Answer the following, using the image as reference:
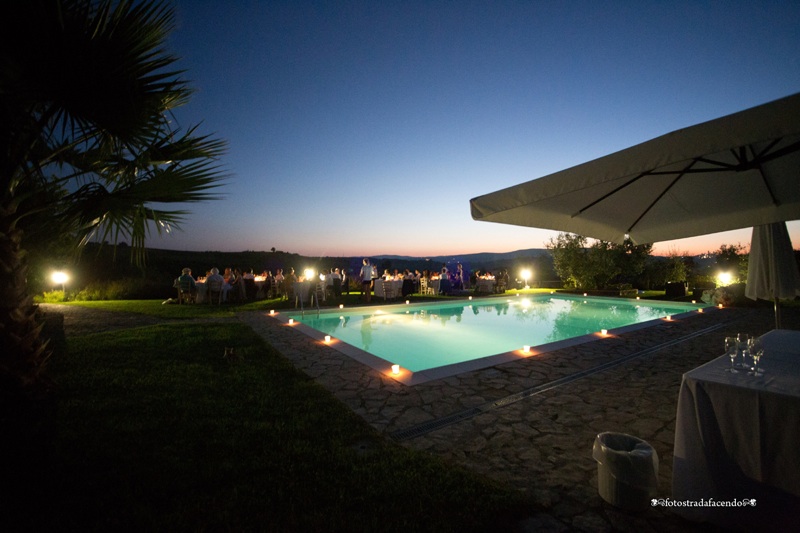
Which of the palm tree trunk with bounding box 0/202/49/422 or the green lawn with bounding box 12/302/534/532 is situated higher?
the palm tree trunk with bounding box 0/202/49/422

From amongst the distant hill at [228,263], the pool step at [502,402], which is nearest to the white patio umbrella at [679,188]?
the pool step at [502,402]

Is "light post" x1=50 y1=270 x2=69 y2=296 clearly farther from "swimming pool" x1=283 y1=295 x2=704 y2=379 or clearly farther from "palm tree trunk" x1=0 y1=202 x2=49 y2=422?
"palm tree trunk" x1=0 y1=202 x2=49 y2=422

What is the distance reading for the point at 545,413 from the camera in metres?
3.03

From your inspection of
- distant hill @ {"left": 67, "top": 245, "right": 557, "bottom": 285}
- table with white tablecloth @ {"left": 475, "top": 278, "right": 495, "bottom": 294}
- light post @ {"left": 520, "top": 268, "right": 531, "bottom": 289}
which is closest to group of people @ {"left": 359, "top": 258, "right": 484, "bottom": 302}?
distant hill @ {"left": 67, "top": 245, "right": 557, "bottom": 285}

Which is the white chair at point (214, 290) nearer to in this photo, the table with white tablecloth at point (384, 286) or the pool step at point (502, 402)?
the table with white tablecloth at point (384, 286)

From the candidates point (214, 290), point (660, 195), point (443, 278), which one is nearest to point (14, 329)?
point (660, 195)

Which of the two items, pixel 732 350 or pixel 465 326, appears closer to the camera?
pixel 732 350

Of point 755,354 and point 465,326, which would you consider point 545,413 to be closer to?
point 755,354

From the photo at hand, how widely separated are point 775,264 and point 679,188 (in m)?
1.71

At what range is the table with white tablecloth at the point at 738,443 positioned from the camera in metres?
1.47

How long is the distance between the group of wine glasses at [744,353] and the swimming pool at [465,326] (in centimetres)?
278

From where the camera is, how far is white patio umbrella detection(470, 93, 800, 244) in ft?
5.19

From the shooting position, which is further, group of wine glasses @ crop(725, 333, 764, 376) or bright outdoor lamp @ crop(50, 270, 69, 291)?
bright outdoor lamp @ crop(50, 270, 69, 291)

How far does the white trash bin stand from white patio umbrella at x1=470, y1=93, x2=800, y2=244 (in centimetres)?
153
